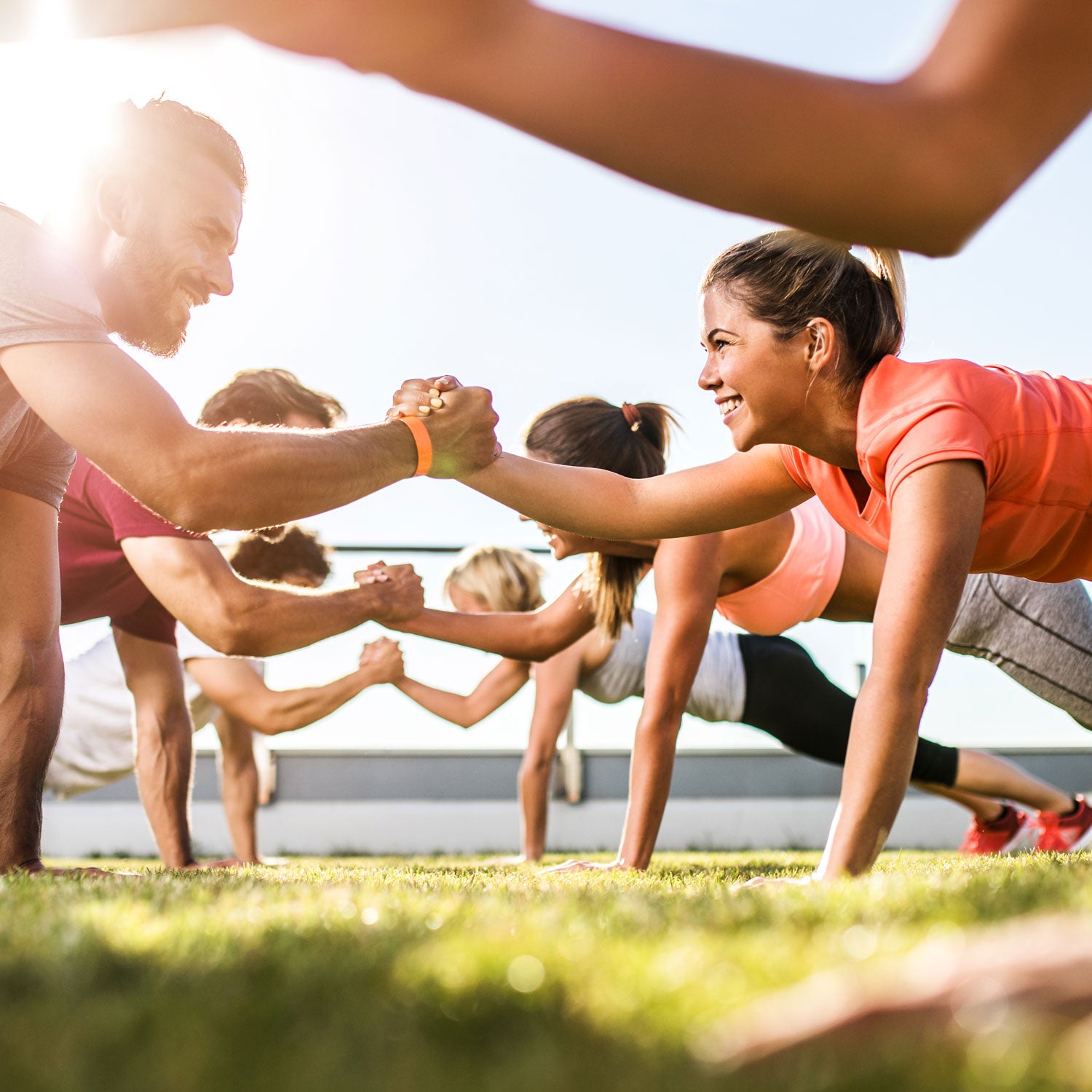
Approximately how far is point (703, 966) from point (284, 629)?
2.60 metres

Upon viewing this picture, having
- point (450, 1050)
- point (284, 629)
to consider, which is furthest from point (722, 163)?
point (284, 629)

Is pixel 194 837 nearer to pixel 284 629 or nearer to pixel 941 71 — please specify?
pixel 284 629

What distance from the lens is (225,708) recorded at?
401 centimetres

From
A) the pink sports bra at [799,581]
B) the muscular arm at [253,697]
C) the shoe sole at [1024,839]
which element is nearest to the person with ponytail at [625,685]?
the shoe sole at [1024,839]

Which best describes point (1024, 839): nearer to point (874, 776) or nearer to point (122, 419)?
point (874, 776)

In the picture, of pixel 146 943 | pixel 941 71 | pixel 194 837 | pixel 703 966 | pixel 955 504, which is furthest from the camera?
pixel 194 837

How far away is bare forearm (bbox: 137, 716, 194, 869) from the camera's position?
3.54 metres

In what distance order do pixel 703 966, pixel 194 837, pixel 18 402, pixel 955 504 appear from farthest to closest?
1. pixel 194 837
2. pixel 18 402
3. pixel 955 504
4. pixel 703 966

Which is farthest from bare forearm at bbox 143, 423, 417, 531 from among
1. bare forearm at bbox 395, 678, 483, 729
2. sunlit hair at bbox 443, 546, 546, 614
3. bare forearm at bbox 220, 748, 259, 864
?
sunlit hair at bbox 443, 546, 546, 614

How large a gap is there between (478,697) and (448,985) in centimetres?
433

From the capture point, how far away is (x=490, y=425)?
255cm

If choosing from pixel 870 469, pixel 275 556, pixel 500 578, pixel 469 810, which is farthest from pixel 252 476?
pixel 469 810

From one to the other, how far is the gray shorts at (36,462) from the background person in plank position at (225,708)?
4.95ft

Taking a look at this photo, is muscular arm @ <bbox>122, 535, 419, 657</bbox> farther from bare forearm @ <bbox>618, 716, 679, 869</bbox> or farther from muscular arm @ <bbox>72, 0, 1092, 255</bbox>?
muscular arm @ <bbox>72, 0, 1092, 255</bbox>
